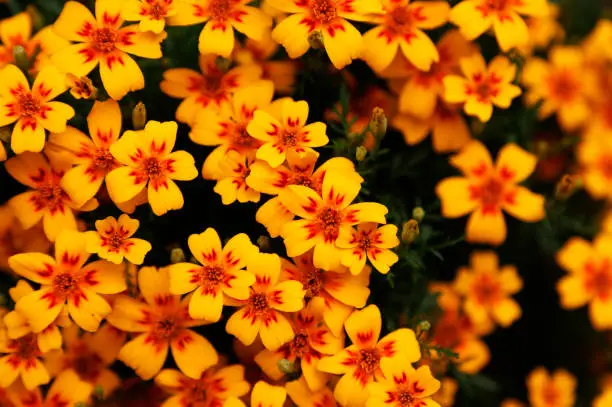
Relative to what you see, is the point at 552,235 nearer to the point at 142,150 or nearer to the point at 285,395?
the point at 285,395

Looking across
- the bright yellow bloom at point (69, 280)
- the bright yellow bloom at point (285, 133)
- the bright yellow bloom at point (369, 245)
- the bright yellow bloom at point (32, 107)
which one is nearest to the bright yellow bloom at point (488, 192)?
the bright yellow bloom at point (369, 245)

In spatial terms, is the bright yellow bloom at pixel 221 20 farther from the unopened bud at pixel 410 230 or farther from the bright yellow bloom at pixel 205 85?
the unopened bud at pixel 410 230

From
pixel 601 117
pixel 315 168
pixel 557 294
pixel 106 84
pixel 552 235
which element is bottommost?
pixel 557 294

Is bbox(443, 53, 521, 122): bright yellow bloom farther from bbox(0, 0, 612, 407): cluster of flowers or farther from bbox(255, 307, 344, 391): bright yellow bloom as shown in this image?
bbox(255, 307, 344, 391): bright yellow bloom

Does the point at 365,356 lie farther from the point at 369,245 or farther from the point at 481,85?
the point at 481,85

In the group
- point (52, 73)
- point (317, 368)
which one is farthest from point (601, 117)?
point (52, 73)
